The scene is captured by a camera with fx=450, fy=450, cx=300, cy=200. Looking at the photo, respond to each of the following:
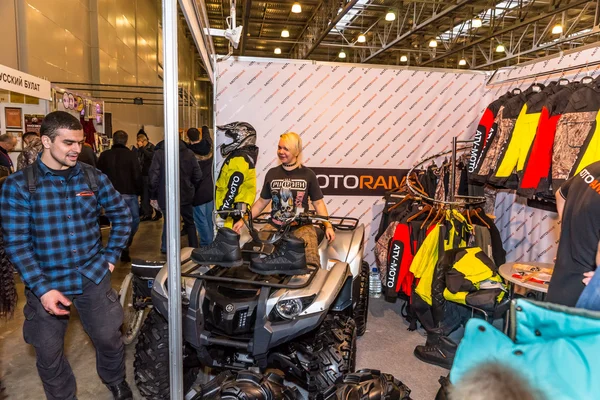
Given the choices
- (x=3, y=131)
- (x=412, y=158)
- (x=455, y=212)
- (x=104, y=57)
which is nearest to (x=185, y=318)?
(x=455, y=212)

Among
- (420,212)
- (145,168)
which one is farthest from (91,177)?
(145,168)

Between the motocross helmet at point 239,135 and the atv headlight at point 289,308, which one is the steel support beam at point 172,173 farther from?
the motocross helmet at point 239,135

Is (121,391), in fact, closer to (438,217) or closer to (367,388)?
(367,388)

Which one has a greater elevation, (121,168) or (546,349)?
(121,168)

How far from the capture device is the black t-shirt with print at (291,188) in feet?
11.3

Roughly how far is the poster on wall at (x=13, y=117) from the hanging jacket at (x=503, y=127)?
427 centimetres

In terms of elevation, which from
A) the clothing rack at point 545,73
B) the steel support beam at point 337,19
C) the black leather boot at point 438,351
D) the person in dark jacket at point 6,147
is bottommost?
the black leather boot at point 438,351

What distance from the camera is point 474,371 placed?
756mm

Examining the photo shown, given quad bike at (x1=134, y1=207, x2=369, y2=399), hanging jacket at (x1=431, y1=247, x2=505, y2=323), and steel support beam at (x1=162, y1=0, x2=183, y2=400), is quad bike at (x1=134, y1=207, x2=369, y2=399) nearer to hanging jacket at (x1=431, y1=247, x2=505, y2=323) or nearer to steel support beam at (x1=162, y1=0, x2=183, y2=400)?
steel support beam at (x1=162, y1=0, x2=183, y2=400)

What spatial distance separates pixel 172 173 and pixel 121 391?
164 centimetres

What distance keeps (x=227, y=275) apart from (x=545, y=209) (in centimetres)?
321

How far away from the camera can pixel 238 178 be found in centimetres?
416

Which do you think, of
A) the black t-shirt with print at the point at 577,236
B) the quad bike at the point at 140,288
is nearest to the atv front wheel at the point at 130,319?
the quad bike at the point at 140,288

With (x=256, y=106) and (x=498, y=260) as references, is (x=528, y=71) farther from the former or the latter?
(x=256, y=106)
